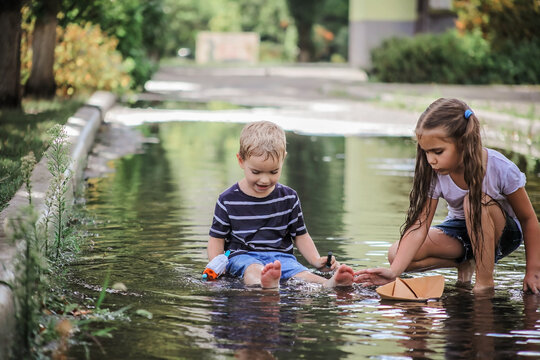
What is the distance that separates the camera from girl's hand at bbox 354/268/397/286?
19.9 feet

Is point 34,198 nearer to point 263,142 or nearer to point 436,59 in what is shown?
point 263,142

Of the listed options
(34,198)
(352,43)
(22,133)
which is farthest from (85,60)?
(352,43)

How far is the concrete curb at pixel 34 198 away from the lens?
14.6ft

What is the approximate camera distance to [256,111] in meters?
21.9

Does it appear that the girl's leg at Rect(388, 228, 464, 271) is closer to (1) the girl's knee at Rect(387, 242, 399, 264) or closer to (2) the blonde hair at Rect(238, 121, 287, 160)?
(1) the girl's knee at Rect(387, 242, 399, 264)

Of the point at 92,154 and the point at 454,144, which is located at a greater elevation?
the point at 454,144

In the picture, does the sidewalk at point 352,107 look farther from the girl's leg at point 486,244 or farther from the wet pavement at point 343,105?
the girl's leg at point 486,244

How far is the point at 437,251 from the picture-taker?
6.44m

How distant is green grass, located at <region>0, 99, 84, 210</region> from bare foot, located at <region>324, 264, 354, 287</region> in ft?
6.81

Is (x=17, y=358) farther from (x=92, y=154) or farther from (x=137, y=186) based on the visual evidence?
(x=92, y=154)

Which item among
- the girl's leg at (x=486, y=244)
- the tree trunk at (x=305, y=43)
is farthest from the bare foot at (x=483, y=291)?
the tree trunk at (x=305, y=43)

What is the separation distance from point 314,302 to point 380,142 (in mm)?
10295

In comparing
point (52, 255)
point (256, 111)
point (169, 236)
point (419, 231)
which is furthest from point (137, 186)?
point (256, 111)

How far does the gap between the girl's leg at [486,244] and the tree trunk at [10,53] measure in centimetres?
983
